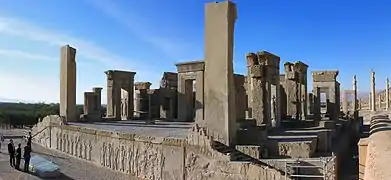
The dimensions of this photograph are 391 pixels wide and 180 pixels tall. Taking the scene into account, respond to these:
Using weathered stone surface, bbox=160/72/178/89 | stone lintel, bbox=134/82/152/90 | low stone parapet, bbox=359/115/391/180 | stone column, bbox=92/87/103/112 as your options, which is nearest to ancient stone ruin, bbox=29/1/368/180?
weathered stone surface, bbox=160/72/178/89

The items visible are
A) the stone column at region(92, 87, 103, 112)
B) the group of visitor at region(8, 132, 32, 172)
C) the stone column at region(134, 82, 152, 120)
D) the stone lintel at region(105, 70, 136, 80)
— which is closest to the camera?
the group of visitor at region(8, 132, 32, 172)

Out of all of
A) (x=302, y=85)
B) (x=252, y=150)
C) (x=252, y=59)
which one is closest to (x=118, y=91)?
(x=302, y=85)

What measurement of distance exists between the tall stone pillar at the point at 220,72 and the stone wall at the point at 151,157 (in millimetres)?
1163

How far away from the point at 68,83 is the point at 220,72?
39.4ft

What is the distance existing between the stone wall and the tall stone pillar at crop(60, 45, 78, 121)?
3.19 m

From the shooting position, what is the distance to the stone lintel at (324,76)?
78.2ft

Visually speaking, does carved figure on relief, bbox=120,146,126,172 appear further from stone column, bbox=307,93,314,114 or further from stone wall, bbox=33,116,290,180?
stone column, bbox=307,93,314,114

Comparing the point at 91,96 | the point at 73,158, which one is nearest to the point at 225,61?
the point at 73,158

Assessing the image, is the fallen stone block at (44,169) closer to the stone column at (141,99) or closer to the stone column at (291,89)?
the stone column at (141,99)

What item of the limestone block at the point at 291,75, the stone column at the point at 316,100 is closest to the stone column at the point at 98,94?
the limestone block at the point at 291,75

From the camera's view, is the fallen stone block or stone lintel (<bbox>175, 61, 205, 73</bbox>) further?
stone lintel (<bbox>175, 61, 205, 73</bbox>)

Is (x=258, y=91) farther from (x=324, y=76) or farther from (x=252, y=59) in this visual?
→ (x=324, y=76)

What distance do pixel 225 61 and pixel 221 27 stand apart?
1052 millimetres

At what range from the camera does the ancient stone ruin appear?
10195 mm
